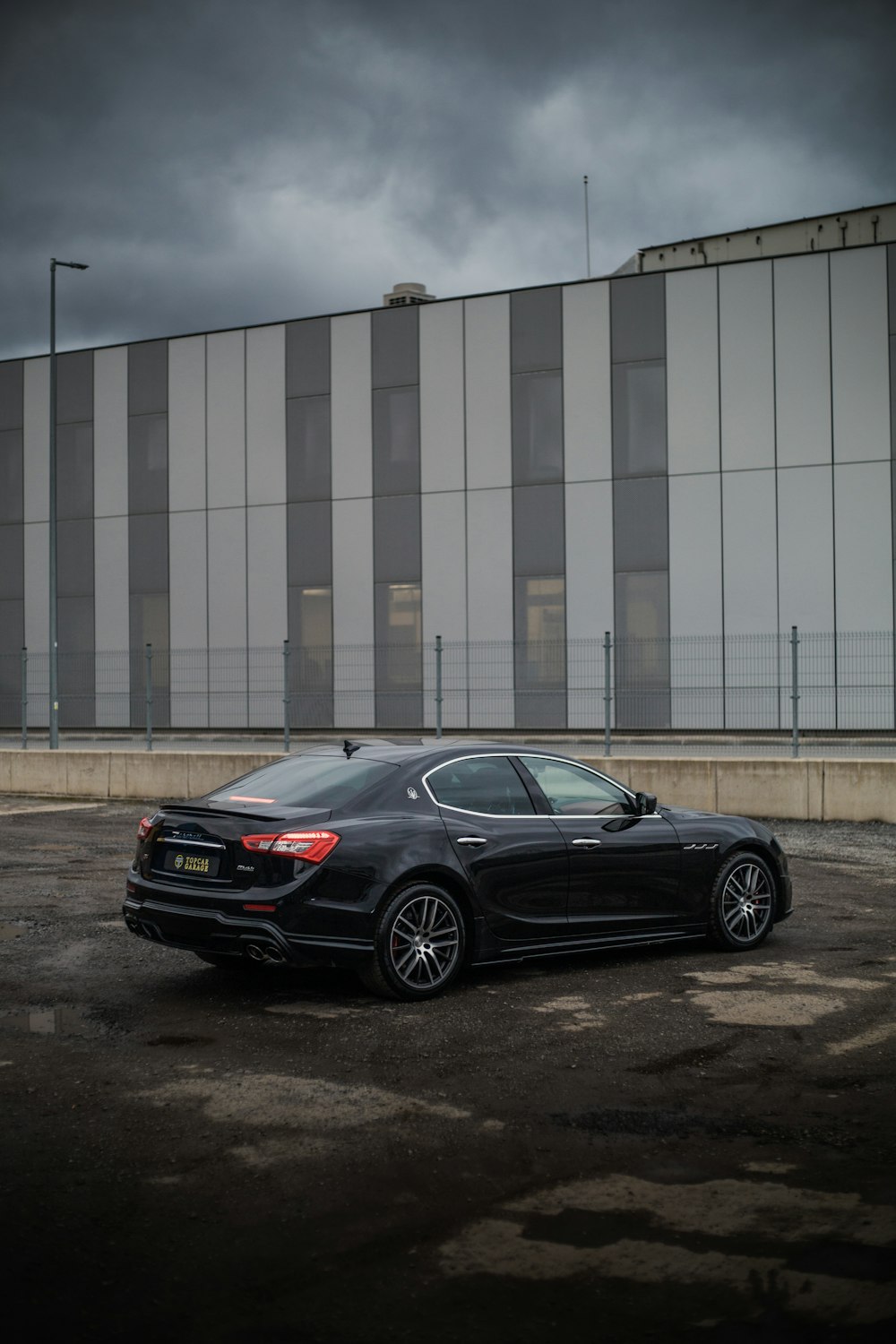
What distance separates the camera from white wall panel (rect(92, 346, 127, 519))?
114ft

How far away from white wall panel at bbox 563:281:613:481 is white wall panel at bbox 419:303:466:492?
254 cm

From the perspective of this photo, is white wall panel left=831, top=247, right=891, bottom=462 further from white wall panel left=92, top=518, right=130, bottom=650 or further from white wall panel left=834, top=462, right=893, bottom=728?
white wall panel left=92, top=518, right=130, bottom=650

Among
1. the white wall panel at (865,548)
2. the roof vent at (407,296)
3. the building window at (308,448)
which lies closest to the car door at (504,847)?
the white wall panel at (865,548)

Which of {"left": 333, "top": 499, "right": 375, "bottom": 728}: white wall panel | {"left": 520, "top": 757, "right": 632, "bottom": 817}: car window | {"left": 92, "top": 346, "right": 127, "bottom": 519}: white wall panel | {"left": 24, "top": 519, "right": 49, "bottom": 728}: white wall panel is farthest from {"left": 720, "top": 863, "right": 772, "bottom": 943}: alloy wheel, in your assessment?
{"left": 24, "top": 519, "right": 49, "bottom": 728}: white wall panel

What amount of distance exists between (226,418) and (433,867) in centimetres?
2783

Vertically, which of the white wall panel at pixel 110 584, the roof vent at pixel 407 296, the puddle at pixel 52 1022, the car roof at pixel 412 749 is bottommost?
the puddle at pixel 52 1022

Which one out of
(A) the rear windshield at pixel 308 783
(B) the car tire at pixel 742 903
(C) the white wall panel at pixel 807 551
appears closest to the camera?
(A) the rear windshield at pixel 308 783

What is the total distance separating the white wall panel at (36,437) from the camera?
35.6m

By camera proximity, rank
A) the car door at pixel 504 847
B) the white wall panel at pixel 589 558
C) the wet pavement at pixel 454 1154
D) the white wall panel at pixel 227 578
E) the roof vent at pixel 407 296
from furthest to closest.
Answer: the roof vent at pixel 407 296
the white wall panel at pixel 227 578
the white wall panel at pixel 589 558
the car door at pixel 504 847
the wet pavement at pixel 454 1154

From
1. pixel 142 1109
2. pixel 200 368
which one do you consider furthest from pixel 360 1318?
pixel 200 368

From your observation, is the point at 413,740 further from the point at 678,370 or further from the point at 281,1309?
the point at 678,370

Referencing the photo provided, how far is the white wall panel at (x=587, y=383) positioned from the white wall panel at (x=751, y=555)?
302 cm

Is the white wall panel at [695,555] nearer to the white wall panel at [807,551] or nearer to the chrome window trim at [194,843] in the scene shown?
the white wall panel at [807,551]

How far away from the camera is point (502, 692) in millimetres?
28125
